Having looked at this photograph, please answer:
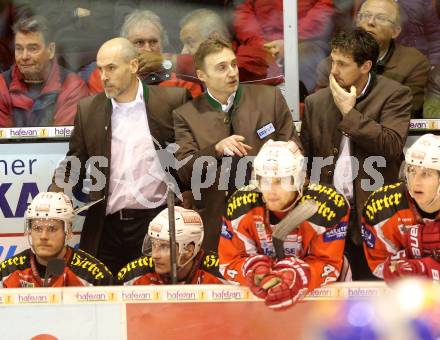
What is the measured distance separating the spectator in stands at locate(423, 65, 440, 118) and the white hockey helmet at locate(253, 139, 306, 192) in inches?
54.1

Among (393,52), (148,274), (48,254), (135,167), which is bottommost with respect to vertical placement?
(148,274)

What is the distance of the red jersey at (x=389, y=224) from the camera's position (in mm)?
4453

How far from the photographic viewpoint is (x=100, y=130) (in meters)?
5.43

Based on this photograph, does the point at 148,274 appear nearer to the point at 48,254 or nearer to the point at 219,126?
the point at 48,254

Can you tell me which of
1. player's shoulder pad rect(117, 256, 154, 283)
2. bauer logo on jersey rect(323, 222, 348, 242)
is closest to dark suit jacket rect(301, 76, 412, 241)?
bauer logo on jersey rect(323, 222, 348, 242)

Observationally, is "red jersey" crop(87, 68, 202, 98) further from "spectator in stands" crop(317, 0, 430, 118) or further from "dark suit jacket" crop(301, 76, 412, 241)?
"spectator in stands" crop(317, 0, 430, 118)

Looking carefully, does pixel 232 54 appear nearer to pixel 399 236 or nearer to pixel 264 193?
pixel 264 193

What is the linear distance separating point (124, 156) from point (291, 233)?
1400 millimetres

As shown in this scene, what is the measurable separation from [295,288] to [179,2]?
2329mm

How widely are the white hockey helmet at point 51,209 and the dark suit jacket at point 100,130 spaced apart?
0.92 ft

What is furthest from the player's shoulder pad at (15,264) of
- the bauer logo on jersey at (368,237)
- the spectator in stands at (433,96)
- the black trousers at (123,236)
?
the spectator in stands at (433,96)

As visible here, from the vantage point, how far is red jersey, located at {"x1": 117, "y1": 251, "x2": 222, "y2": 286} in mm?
4945

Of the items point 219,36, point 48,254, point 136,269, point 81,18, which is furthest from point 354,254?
point 81,18

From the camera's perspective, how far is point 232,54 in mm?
5215
